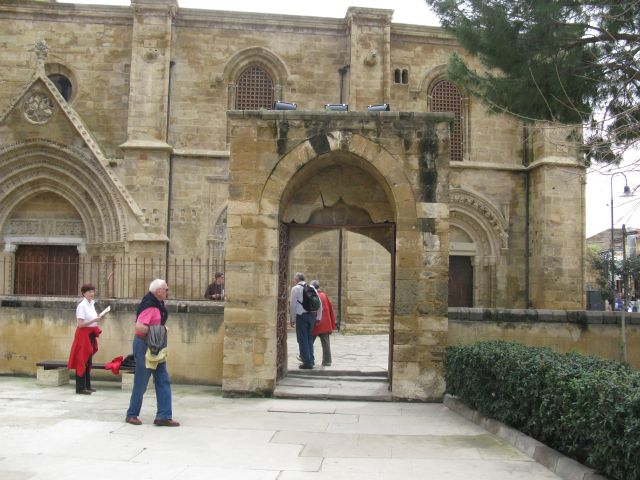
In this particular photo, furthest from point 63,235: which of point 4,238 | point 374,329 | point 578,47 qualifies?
point 578,47

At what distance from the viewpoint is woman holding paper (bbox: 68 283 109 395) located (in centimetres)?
971

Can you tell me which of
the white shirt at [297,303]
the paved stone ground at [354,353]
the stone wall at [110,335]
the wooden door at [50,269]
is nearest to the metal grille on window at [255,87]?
the wooden door at [50,269]

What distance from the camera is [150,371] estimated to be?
7852mm

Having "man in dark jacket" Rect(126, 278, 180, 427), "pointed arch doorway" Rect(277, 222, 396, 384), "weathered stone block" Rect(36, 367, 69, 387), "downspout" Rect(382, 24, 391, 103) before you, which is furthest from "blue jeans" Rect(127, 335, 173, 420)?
"downspout" Rect(382, 24, 391, 103)

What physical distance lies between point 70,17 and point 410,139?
14590 millimetres

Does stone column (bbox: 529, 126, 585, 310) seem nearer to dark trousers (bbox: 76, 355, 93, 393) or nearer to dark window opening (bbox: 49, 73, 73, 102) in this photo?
dark trousers (bbox: 76, 355, 93, 393)

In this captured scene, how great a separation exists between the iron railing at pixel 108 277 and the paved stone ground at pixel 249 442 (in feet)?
27.9

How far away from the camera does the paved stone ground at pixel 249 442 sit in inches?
229

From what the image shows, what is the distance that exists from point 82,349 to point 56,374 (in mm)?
914

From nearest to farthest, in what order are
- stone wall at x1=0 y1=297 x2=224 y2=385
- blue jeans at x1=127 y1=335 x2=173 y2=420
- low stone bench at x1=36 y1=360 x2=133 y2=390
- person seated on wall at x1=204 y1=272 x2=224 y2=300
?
blue jeans at x1=127 y1=335 x2=173 y2=420
low stone bench at x1=36 y1=360 x2=133 y2=390
stone wall at x1=0 y1=297 x2=224 y2=385
person seated on wall at x1=204 y1=272 x2=224 y2=300

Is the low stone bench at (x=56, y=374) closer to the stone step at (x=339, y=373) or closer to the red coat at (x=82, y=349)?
the red coat at (x=82, y=349)

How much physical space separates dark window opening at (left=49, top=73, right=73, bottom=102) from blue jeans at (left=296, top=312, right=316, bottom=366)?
494 inches

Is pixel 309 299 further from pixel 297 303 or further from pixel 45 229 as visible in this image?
pixel 45 229

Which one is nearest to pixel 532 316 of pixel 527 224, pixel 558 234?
pixel 558 234
